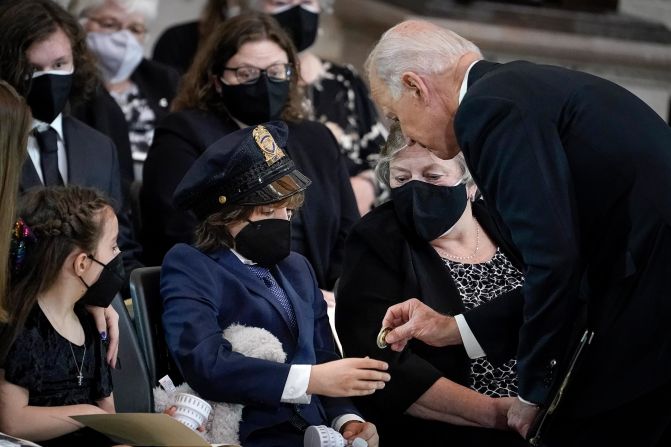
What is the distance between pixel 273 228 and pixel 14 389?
0.84 meters

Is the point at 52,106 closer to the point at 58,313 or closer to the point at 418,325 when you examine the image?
the point at 58,313

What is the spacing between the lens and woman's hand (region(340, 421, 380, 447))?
3.49 metres

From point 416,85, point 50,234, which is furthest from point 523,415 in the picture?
point 50,234

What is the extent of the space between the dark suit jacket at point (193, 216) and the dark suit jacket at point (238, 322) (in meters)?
0.82

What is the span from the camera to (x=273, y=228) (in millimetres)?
3604

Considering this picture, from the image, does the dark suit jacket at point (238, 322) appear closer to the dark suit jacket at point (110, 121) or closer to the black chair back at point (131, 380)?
the black chair back at point (131, 380)

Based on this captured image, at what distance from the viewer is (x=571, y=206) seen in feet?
9.46

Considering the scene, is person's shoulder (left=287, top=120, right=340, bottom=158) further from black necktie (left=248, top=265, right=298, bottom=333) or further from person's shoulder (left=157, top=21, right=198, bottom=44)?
person's shoulder (left=157, top=21, right=198, bottom=44)

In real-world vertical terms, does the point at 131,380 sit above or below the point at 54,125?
below

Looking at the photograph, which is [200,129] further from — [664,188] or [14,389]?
[664,188]

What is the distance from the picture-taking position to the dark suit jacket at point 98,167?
4305 mm

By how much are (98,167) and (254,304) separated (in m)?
1.07

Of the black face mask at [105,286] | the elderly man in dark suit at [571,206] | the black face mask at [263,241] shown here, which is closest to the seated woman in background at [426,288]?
the black face mask at [263,241]

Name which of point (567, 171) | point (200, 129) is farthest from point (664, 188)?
point (200, 129)
